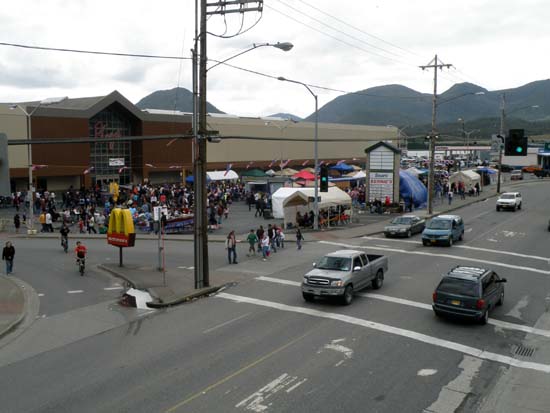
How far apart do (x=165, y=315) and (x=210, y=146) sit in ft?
188

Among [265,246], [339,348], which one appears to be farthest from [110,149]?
[339,348]

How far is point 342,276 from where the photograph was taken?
18.0 metres

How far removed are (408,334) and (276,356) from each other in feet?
12.7

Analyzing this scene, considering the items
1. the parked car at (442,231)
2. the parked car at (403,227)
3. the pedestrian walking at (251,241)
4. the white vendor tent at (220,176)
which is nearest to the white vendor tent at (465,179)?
the white vendor tent at (220,176)

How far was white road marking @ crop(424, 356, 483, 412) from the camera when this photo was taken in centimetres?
1021

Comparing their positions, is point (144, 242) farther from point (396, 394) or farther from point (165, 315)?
point (396, 394)

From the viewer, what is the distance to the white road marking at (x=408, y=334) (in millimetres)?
12883

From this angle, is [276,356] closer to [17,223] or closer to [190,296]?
[190,296]

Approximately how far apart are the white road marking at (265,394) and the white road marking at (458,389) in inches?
106

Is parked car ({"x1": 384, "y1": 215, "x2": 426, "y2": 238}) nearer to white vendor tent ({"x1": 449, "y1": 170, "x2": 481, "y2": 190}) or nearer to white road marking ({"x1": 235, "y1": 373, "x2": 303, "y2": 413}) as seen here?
white road marking ({"x1": 235, "y1": 373, "x2": 303, "y2": 413})

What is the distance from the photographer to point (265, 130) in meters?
83.0

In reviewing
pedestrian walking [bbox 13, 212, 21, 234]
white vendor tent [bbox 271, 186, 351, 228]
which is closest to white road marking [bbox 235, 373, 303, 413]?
white vendor tent [bbox 271, 186, 351, 228]

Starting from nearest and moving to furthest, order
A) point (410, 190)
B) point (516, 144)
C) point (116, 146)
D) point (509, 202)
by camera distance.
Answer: point (516, 144) → point (509, 202) → point (410, 190) → point (116, 146)

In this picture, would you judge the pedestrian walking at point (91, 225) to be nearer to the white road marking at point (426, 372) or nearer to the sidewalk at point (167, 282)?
the sidewalk at point (167, 282)
